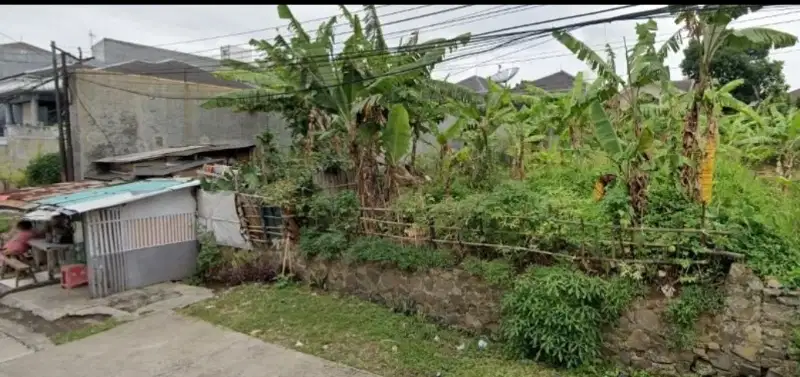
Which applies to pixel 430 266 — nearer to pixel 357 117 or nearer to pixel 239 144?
pixel 357 117

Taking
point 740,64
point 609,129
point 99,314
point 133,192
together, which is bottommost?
point 99,314

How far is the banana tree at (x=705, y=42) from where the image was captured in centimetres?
555

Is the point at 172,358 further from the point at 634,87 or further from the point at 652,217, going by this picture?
the point at 634,87

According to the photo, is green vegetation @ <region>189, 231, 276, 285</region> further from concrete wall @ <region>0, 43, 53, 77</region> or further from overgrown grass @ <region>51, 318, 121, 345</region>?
concrete wall @ <region>0, 43, 53, 77</region>

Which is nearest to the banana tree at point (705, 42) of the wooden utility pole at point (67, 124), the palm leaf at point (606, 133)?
the palm leaf at point (606, 133)

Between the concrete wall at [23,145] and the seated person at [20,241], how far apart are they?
782 cm

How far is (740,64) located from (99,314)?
23014 mm

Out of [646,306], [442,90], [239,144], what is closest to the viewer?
[646,306]

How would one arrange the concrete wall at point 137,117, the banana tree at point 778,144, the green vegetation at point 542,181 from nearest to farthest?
the green vegetation at point 542,181 → the banana tree at point 778,144 → the concrete wall at point 137,117

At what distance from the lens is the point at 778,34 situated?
566cm

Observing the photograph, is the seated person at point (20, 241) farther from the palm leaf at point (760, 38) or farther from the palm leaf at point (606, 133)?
the palm leaf at point (760, 38)

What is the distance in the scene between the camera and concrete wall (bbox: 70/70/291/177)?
1580cm

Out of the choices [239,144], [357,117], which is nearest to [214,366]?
[357,117]

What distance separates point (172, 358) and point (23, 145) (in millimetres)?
16330
